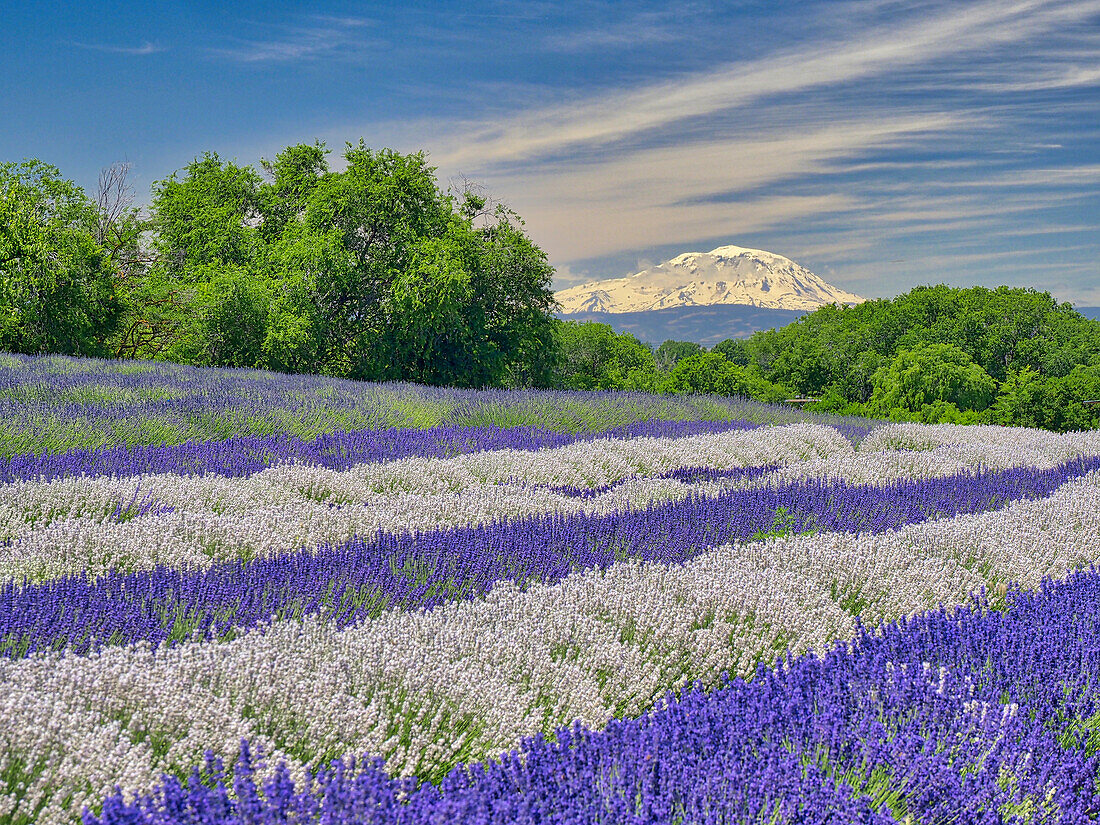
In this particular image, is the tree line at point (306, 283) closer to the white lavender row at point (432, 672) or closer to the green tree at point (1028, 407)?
the white lavender row at point (432, 672)

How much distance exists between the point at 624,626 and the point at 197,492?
2.76 metres

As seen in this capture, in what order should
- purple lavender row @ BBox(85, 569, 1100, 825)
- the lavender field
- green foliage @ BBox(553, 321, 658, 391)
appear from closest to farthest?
purple lavender row @ BBox(85, 569, 1100, 825)
the lavender field
green foliage @ BBox(553, 321, 658, 391)

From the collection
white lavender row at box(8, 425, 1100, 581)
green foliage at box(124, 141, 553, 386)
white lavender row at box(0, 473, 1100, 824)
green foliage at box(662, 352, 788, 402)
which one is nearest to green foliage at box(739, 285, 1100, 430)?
green foliage at box(662, 352, 788, 402)

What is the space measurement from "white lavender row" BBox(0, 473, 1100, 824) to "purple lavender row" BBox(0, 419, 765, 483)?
2.90 m

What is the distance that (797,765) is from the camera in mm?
1769

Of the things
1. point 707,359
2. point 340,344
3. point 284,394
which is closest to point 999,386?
point 707,359

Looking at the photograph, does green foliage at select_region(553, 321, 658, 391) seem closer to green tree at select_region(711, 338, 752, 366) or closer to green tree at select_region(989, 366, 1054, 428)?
green tree at select_region(711, 338, 752, 366)

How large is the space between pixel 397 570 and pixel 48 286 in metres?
15.3

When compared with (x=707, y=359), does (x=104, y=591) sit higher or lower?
lower

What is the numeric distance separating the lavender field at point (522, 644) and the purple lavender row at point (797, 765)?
10 mm

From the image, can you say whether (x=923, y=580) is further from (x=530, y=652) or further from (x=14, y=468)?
(x=14, y=468)

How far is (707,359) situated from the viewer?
28000 millimetres

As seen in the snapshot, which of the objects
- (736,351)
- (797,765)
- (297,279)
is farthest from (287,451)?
(736,351)

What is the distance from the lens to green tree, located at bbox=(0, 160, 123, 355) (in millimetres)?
14711
